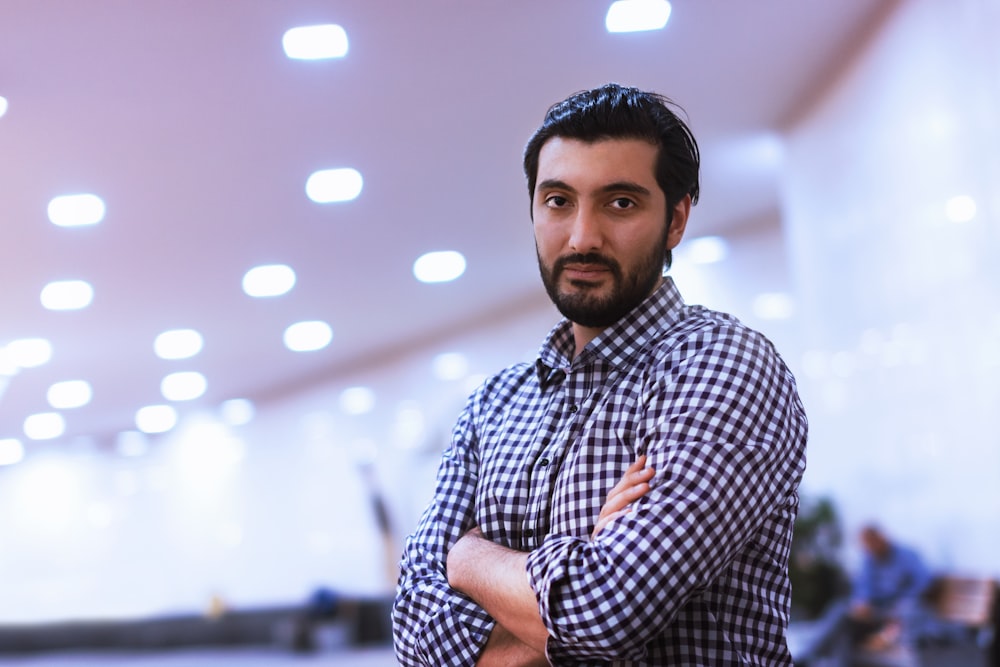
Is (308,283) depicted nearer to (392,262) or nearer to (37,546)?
(392,262)

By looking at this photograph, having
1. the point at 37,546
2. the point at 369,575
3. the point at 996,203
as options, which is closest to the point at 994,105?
the point at 996,203

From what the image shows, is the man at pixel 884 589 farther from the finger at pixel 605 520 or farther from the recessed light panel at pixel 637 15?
the finger at pixel 605 520

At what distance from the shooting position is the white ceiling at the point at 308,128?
22.4ft

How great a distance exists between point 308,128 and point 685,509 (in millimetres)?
7124

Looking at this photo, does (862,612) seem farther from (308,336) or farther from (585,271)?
(308,336)

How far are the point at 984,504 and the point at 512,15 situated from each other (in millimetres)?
4347

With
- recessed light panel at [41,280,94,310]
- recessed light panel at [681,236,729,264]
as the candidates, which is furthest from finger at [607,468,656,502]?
recessed light panel at [681,236,729,264]

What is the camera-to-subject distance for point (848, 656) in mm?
8695

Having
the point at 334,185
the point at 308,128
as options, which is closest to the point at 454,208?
the point at 334,185

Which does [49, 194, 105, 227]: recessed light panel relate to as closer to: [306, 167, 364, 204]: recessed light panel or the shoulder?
[306, 167, 364, 204]: recessed light panel

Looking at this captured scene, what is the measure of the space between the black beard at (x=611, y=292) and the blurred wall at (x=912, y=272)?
541 centimetres

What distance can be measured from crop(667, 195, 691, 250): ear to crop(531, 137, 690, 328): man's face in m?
0.05

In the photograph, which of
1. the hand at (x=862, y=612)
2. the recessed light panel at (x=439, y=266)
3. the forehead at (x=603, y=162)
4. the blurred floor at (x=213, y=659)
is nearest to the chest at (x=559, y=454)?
the forehead at (x=603, y=162)

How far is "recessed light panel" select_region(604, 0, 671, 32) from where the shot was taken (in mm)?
7223
